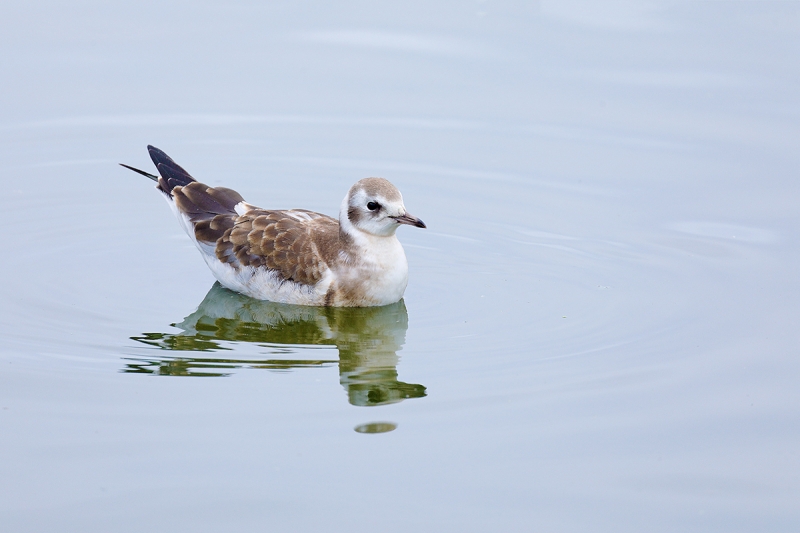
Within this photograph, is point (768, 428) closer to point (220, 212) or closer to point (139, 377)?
point (139, 377)

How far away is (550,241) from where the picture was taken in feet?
43.2

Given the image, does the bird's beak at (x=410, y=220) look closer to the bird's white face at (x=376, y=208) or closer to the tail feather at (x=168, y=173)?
the bird's white face at (x=376, y=208)

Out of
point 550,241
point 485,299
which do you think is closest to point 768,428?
point 485,299

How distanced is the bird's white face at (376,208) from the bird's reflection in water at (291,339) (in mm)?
822

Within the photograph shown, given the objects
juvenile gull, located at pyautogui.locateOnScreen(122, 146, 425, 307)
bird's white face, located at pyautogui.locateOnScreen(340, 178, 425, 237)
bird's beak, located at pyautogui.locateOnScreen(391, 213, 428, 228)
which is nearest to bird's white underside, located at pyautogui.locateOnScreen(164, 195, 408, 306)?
juvenile gull, located at pyautogui.locateOnScreen(122, 146, 425, 307)

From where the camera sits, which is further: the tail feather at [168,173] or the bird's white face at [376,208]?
the tail feather at [168,173]

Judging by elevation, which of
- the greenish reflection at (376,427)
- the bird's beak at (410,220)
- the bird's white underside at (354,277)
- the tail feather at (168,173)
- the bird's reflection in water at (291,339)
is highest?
the tail feather at (168,173)

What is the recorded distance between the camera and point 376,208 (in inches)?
466

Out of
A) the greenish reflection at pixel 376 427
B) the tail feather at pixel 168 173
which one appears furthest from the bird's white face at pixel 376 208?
the greenish reflection at pixel 376 427

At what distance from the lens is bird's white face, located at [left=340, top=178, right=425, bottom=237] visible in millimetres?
11711

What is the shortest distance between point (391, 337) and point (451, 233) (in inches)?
108

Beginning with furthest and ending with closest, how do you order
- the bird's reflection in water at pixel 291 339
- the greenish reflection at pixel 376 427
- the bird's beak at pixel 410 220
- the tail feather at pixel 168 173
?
the tail feather at pixel 168 173 < the bird's beak at pixel 410 220 < the bird's reflection in water at pixel 291 339 < the greenish reflection at pixel 376 427

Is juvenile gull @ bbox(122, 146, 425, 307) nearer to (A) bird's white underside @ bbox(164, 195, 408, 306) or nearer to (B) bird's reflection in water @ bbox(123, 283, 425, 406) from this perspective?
(A) bird's white underside @ bbox(164, 195, 408, 306)

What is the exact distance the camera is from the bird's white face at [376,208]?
461 inches
